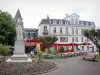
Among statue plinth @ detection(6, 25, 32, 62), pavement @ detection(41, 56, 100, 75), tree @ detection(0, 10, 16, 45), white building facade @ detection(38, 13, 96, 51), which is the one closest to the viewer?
pavement @ detection(41, 56, 100, 75)

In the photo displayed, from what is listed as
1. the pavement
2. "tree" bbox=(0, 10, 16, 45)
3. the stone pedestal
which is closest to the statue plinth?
the stone pedestal

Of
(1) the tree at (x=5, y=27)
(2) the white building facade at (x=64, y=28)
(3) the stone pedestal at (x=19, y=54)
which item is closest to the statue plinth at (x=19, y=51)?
(3) the stone pedestal at (x=19, y=54)

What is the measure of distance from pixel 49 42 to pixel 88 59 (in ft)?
38.2

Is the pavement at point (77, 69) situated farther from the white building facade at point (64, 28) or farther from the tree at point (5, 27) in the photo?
the white building facade at point (64, 28)

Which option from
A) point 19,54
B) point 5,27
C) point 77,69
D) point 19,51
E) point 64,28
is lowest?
point 77,69

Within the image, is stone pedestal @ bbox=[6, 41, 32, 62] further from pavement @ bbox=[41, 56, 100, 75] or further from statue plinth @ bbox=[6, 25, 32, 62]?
pavement @ bbox=[41, 56, 100, 75]

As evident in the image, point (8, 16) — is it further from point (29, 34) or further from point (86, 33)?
point (86, 33)

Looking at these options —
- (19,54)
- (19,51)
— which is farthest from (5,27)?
(19,54)

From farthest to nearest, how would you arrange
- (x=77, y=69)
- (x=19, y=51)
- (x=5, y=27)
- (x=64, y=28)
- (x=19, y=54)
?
(x=64, y=28) < (x=5, y=27) < (x=19, y=51) < (x=19, y=54) < (x=77, y=69)

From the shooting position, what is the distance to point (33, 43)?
1583 inches

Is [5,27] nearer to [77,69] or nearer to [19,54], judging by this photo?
[19,54]

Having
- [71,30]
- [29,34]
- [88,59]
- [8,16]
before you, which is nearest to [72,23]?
[71,30]

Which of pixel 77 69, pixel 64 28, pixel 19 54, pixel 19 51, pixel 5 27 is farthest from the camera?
pixel 64 28

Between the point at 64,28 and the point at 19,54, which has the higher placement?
the point at 64,28
